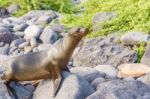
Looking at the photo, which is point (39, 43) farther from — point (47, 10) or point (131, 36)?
point (47, 10)

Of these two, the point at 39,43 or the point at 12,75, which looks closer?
the point at 12,75

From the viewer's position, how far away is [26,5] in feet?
35.4

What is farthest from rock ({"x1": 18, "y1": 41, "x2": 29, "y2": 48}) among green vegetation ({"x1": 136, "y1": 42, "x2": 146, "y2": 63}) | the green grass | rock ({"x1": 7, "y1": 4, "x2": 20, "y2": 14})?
rock ({"x1": 7, "y1": 4, "x2": 20, "y2": 14})

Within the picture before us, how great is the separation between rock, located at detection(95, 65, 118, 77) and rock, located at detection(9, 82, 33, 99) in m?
1.32

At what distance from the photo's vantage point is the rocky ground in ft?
16.1

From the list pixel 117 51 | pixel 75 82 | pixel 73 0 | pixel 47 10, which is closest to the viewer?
pixel 75 82

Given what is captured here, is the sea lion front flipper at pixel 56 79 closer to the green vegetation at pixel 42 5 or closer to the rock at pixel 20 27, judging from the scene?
the rock at pixel 20 27

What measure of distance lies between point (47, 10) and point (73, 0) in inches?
44.7

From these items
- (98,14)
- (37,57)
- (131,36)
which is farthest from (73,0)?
(37,57)

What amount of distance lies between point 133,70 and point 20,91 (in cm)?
171

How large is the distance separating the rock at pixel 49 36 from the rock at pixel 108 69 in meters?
1.81

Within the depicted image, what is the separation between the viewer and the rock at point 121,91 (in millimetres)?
4770

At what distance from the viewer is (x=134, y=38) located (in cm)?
732

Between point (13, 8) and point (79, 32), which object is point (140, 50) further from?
Result: point (13, 8)
